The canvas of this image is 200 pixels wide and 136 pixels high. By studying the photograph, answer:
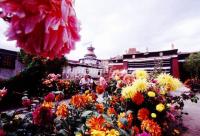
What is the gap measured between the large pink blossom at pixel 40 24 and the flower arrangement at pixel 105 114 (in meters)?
1.98

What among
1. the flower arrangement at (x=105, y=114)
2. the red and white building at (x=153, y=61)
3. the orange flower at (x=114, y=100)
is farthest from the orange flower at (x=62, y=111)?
the red and white building at (x=153, y=61)

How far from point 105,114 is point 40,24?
3.07m

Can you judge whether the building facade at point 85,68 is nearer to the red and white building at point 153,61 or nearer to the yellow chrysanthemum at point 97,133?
the red and white building at point 153,61

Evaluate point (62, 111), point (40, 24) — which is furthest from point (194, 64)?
point (40, 24)

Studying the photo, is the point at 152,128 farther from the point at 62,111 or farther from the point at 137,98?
the point at 62,111

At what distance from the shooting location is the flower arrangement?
9.54 ft

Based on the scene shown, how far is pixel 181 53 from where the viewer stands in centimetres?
3569

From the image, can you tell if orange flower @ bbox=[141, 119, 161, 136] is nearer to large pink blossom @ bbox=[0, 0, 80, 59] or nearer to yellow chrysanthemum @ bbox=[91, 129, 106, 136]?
yellow chrysanthemum @ bbox=[91, 129, 106, 136]

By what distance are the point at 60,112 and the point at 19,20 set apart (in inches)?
119

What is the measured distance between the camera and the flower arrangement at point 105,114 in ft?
9.54

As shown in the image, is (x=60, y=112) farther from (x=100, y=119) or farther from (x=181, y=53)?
(x=181, y=53)

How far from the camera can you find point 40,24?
61cm

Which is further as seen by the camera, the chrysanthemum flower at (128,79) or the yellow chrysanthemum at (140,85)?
the chrysanthemum flower at (128,79)

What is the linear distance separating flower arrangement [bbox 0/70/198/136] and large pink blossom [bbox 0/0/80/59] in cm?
198
